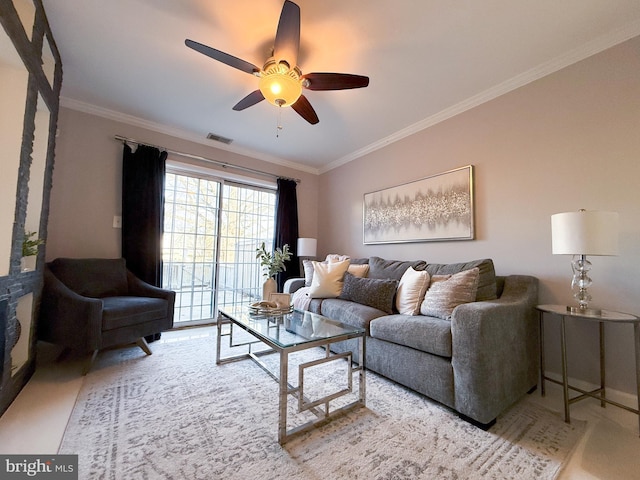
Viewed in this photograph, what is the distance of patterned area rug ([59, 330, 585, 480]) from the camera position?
1.17 metres

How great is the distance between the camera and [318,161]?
4.30 meters

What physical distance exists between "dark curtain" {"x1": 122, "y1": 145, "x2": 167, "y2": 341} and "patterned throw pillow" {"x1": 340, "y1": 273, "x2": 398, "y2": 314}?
2165mm

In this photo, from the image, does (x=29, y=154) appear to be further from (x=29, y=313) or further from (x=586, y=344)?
(x=586, y=344)

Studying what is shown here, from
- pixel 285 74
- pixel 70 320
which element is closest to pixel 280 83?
pixel 285 74

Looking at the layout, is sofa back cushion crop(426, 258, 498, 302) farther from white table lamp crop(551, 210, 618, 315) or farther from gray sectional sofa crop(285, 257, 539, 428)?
white table lamp crop(551, 210, 618, 315)

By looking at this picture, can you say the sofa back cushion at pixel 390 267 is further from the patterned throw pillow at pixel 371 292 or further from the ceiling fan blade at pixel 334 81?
the ceiling fan blade at pixel 334 81

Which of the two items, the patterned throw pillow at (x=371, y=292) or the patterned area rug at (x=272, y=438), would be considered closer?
the patterned area rug at (x=272, y=438)

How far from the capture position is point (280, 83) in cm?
178

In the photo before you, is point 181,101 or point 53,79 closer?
point 53,79

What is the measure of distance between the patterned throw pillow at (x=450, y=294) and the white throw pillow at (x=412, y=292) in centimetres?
10

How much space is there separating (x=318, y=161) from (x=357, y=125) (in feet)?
4.30

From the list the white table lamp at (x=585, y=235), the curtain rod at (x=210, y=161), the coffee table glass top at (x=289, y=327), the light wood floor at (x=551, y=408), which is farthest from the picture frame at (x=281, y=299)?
the curtain rod at (x=210, y=161)

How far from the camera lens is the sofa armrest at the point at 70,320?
193 centimetres

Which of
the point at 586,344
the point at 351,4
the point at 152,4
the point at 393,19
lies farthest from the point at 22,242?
the point at 586,344
